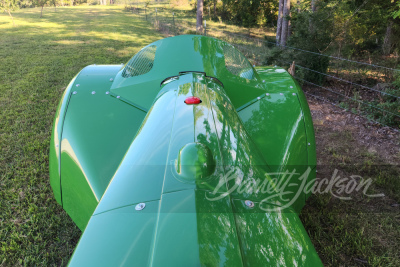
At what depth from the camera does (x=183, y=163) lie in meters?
1.01

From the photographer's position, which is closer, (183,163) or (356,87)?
(183,163)

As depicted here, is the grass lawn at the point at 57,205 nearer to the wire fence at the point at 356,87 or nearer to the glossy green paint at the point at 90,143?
the wire fence at the point at 356,87

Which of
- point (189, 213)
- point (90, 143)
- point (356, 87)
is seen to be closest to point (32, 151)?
point (90, 143)

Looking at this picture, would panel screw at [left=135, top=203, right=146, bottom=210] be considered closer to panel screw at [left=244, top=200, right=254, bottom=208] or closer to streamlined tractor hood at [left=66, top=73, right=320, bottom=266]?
streamlined tractor hood at [left=66, top=73, right=320, bottom=266]

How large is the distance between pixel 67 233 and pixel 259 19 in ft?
65.1

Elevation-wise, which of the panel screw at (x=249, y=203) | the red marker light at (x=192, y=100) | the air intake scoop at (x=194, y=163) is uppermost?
the red marker light at (x=192, y=100)

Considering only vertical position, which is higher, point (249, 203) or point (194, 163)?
point (194, 163)

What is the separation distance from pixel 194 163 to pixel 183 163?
4 centimetres

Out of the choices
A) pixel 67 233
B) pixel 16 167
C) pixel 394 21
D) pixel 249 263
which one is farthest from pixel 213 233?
pixel 394 21

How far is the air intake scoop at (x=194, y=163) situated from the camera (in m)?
0.99

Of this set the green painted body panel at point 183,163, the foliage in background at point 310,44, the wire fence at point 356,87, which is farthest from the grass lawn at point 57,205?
the foliage in background at point 310,44

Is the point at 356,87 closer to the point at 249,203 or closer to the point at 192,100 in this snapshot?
the point at 192,100

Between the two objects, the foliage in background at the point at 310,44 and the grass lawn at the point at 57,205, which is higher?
the foliage in background at the point at 310,44

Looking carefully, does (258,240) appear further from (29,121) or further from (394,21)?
(394,21)
